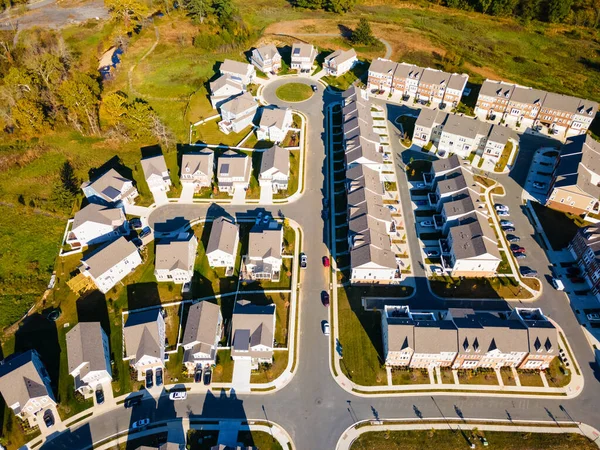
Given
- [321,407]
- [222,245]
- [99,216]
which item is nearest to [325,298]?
[321,407]

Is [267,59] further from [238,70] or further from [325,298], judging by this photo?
[325,298]

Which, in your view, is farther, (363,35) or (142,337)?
(363,35)

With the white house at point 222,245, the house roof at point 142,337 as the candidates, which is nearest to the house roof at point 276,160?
the white house at point 222,245

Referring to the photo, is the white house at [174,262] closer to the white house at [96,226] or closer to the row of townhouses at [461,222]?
the white house at [96,226]

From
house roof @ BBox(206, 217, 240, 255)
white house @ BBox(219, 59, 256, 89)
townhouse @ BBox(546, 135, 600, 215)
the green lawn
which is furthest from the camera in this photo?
white house @ BBox(219, 59, 256, 89)

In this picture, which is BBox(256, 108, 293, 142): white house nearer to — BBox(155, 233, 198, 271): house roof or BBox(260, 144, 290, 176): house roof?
BBox(260, 144, 290, 176): house roof

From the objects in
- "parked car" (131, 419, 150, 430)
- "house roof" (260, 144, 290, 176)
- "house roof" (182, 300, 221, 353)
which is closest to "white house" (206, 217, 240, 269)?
"house roof" (182, 300, 221, 353)
